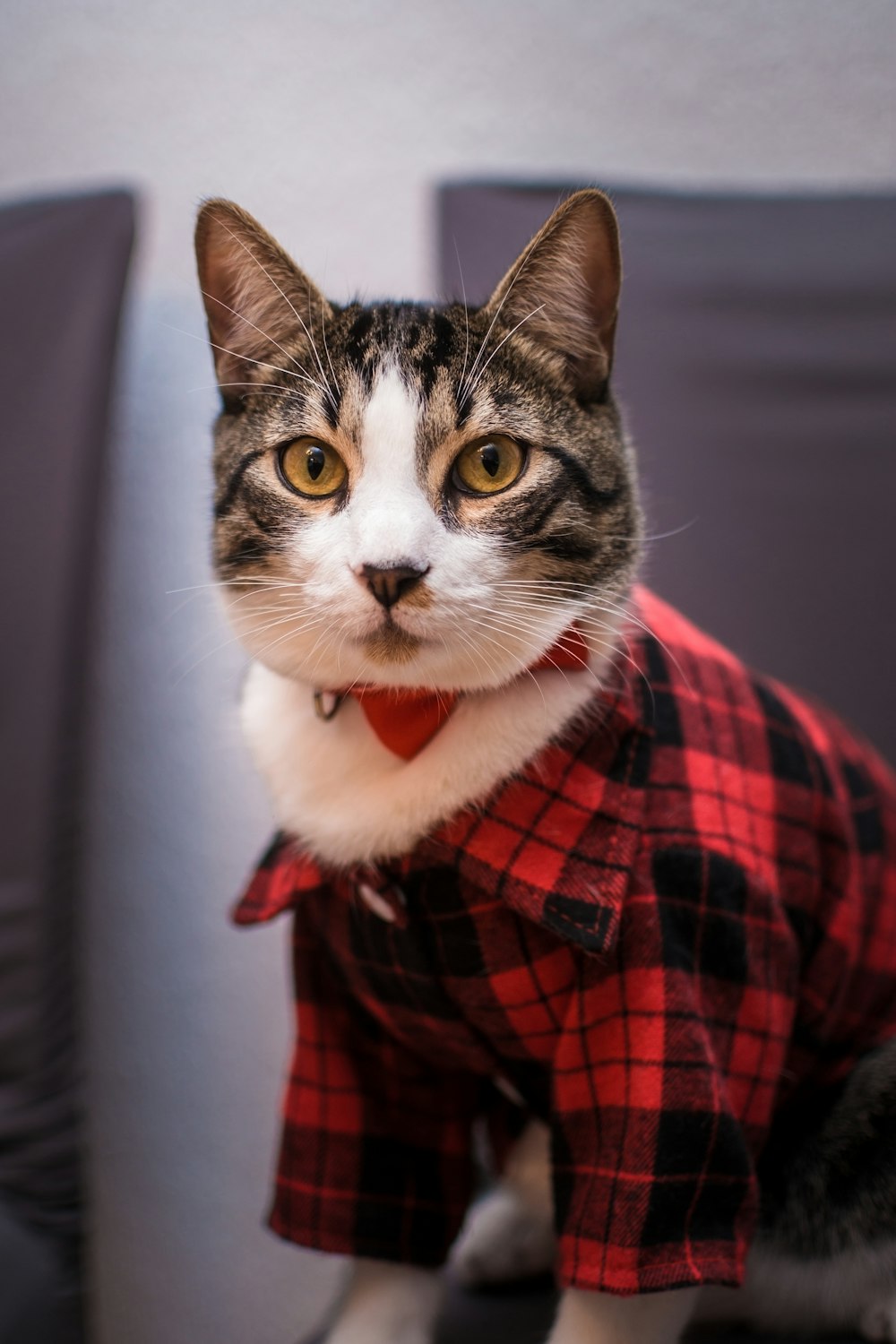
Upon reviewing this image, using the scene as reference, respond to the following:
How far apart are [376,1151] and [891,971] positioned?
407 mm

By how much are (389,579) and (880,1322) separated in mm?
613

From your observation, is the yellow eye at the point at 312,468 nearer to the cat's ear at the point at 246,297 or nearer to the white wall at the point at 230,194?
the cat's ear at the point at 246,297

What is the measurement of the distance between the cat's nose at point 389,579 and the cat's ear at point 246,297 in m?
0.20

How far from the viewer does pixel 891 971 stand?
77 centimetres

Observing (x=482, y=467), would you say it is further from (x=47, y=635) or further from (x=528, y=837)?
(x=47, y=635)

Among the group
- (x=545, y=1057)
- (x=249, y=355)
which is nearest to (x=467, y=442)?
(x=249, y=355)

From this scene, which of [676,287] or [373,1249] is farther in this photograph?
[676,287]

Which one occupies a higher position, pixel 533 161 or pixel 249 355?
pixel 533 161

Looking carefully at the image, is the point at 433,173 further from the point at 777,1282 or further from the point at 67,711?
the point at 777,1282

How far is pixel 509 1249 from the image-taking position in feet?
2.65

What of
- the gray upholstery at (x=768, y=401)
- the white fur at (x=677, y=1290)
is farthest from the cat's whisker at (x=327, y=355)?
the white fur at (x=677, y=1290)

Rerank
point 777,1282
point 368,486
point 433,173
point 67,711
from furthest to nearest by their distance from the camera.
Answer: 1. point 433,173
2. point 67,711
3. point 777,1282
4. point 368,486

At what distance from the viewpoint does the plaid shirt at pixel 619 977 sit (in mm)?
553

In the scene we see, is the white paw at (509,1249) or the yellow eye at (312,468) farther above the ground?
the yellow eye at (312,468)
